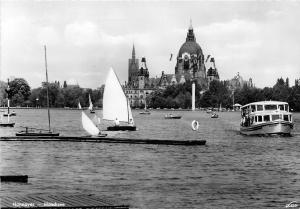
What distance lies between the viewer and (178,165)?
5484 cm

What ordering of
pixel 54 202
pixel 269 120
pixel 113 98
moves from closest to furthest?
pixel 54 202 < pixel 269 120 < pixel 113 98

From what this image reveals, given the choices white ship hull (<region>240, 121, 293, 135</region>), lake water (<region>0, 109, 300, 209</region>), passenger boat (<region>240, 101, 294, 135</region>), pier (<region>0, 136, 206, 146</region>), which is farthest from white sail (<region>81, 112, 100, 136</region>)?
white ship hull (<region>240, 121, 293, 135</region>)

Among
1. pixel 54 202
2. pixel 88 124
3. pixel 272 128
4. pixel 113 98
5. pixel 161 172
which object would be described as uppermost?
pixel 113 98

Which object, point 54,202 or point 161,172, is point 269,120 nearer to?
point 161,172

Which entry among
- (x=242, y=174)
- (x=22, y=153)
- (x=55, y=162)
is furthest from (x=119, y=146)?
(x=242, y=174)

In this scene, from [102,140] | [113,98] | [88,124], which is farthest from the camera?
[113,98]

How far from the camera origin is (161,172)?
1934 inches

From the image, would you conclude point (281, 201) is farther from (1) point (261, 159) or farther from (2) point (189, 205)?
(1) point (261, 159)

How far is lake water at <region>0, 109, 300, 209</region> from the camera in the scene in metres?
36.7

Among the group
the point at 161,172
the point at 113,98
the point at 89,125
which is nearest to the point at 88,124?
the point at 89,125

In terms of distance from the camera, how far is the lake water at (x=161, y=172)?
36.7 meters

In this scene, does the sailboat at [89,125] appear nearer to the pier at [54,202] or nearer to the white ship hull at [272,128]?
the white ship hull at [272,128]

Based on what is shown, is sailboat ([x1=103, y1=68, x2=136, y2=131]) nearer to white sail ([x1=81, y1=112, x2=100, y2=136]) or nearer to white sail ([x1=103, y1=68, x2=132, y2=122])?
white sail ([x1=103, y1=68, x2=132, y2=122])

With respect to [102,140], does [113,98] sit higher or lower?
higher
